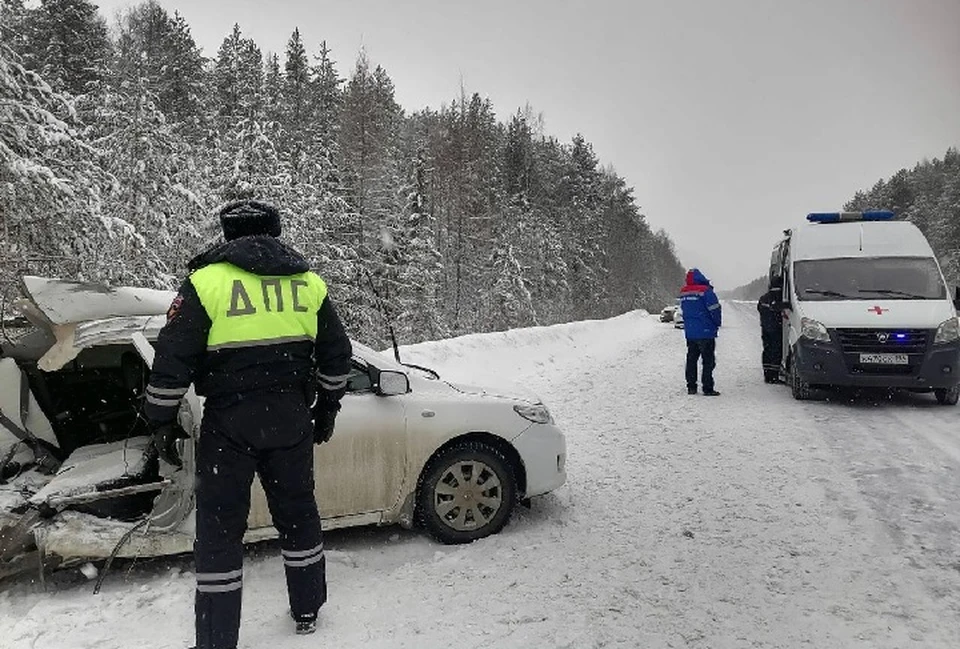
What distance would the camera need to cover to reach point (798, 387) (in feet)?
30.4

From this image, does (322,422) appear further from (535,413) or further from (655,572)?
(655,572)

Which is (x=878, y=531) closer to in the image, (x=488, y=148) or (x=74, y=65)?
(x=74, y=65)

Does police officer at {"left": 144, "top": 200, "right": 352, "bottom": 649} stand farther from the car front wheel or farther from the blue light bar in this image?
the blue light bar

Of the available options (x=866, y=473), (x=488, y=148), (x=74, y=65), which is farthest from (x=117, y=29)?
(x=866, y=473)

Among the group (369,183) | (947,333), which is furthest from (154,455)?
(369,183)

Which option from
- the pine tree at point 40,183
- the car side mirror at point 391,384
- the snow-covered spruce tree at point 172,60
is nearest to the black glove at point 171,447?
the car side mirror at point 391,384

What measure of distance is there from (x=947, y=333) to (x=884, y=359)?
2.75 ft

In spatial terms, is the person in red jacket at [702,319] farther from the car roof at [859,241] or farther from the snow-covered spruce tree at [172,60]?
the snow-covered spruce tree at [172,60]

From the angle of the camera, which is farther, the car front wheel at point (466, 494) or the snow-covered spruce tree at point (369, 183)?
the snow-covered spruce tree at point (369, 183)

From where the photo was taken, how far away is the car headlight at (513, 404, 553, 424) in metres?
4.84

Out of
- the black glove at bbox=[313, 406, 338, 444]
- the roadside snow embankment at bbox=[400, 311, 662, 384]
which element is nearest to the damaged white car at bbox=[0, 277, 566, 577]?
the black glove at bbox=[313, 406, 338, 444]

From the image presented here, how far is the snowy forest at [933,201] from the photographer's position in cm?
4734

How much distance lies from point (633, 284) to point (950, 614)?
66374mm

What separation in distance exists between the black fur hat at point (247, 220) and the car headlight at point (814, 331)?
773 centimetres
